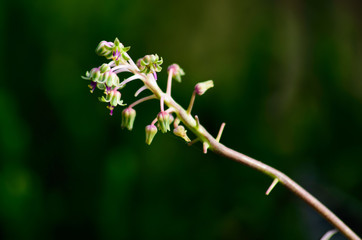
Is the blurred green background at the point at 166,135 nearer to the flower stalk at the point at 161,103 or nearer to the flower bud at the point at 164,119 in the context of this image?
the flower stalk at the point at 161,103

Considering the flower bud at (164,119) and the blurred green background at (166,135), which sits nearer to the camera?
the flower bud at (164,119)

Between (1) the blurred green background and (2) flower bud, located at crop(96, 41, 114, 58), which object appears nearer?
(2) flower bud, located at crop(96, 41, 114, 58)

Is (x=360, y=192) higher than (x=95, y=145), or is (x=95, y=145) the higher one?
(x=95, y=145)

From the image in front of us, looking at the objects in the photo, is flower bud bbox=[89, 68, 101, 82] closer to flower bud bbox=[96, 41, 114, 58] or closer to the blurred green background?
flower bud bbox=[96, 41, 114, 58]

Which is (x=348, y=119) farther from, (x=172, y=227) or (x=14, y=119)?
(x=14, y=119)

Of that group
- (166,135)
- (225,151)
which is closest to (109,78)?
(225,151)

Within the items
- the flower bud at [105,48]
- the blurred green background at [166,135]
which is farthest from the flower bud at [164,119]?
the blurred green background at [166,135]

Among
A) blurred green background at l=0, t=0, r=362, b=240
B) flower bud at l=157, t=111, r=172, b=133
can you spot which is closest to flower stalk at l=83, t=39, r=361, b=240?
flower bud at l=157, t=111, r=172, b=133

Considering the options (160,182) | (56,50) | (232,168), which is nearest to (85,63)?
(56,50)

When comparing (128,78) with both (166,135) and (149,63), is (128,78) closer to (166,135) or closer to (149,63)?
(149,63)
